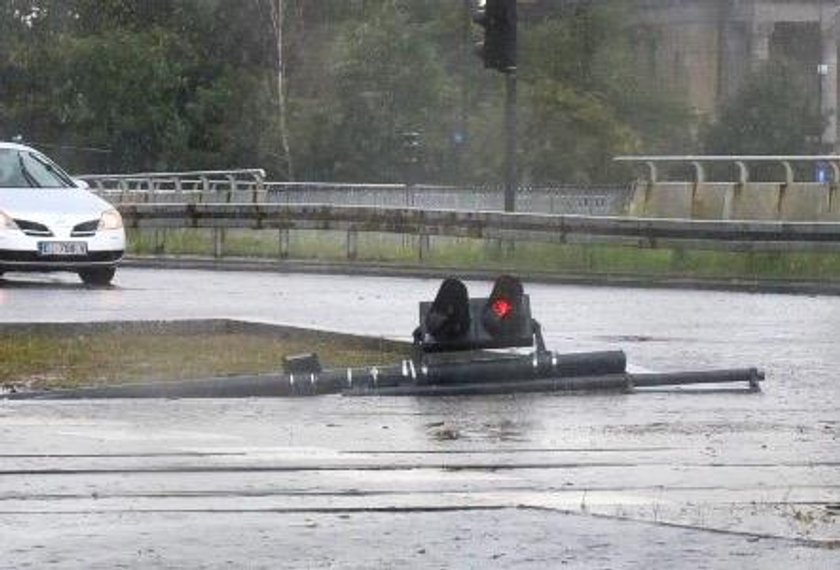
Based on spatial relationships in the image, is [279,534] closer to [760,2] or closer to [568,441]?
[568,441]

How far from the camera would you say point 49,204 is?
26672mm

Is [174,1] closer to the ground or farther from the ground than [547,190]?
farther from the ground

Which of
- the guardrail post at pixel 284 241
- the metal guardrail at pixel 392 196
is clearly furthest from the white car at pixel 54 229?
the metal guardrail at pixel 392 196

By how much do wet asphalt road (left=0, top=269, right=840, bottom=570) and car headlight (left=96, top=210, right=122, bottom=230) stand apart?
960 centimetres

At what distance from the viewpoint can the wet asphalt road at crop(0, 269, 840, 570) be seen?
8406 millimetres

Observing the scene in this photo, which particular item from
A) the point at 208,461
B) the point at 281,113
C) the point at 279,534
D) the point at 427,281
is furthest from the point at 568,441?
the point at 281,113

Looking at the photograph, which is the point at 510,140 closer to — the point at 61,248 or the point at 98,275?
the point at 98,275

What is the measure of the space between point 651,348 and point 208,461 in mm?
7492

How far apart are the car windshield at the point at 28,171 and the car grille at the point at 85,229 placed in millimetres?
1282

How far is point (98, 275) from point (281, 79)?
4748cm

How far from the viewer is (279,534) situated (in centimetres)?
875

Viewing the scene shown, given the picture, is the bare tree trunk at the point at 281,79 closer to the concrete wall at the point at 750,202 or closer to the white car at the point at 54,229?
the concrete wall at the point at 750,202

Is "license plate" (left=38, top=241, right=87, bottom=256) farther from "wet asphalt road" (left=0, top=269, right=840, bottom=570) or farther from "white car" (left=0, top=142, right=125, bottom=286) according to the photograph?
"wet asphalt road" (left=0, top=269, right=840, bottom=570)

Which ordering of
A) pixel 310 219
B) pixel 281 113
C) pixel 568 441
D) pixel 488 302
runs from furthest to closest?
1. pixel 281 113
2. pixel 310 219
3. pixel 488 302
4. pixel 568 441
